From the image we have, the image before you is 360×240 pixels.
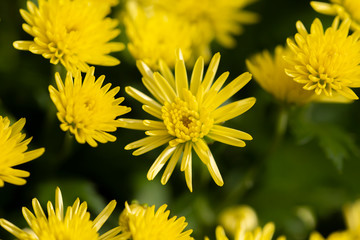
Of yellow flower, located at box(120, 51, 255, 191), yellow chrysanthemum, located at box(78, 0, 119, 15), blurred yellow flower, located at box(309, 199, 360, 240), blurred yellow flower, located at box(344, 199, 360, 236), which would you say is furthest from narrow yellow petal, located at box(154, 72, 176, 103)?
blurred yellow flower, located at box(344, 199, 360, 236)

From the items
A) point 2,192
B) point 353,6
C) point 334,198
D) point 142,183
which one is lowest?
point 334,198

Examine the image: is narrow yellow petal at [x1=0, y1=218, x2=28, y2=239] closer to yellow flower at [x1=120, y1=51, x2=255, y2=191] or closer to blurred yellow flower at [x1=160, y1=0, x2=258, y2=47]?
yellow flower at [x1=120, y1=51, x2=255, y2=191]

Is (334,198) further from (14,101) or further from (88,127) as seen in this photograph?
(14,101)

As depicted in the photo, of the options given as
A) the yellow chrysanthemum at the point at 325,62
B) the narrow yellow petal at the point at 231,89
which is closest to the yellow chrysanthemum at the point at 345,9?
the yellow chrysanthemum at the point at 325,62

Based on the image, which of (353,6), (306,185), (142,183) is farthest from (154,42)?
(306,185)

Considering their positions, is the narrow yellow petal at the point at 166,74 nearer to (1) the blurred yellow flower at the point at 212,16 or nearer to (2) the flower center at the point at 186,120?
(2) the flower center at the point at 186,120

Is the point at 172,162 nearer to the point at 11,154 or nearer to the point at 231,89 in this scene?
the point at 231,89

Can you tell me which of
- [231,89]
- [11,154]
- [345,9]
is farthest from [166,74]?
[345,9]
